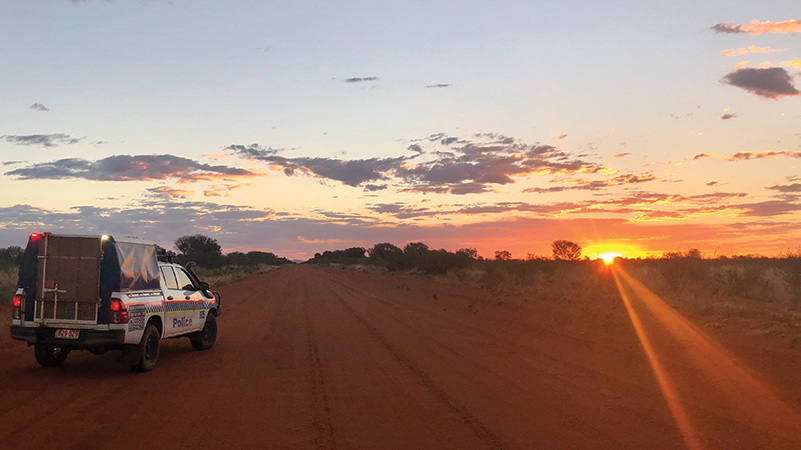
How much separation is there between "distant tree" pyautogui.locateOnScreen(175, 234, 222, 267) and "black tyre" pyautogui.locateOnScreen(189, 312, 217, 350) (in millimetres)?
87861

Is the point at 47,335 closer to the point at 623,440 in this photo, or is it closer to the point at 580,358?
the point at 623,440

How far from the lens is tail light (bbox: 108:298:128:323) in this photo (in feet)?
31.9

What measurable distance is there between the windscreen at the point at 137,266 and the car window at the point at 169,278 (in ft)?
1.87

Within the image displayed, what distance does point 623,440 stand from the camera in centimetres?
651

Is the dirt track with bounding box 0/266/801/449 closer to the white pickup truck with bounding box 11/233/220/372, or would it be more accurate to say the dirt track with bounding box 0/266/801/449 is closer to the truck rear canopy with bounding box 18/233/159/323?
the white pickup truck with bounding box 11/233/220/372

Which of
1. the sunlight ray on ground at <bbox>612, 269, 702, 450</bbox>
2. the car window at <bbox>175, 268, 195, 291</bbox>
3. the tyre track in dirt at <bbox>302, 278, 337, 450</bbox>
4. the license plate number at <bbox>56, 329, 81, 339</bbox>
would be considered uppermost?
the car window at <bbox>175, 268, 195, 291</bbox>

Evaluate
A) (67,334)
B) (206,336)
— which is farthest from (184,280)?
(67,334)

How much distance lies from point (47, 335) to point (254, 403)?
4.28 m

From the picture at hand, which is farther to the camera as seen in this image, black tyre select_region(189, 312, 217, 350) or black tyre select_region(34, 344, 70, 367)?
black tyre select_region(189, 312, 217, 350)

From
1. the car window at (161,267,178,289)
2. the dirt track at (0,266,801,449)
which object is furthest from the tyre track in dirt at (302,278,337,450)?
the car window at (161,267,178,289)

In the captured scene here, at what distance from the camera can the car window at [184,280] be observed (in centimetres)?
1259

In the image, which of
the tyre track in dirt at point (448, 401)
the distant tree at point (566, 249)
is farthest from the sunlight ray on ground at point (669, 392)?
the distant tree at point (566, 249)

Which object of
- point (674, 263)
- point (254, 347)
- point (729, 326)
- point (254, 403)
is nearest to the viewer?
point (254, 403)

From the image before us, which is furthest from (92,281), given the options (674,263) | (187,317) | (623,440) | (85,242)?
(674,263)
